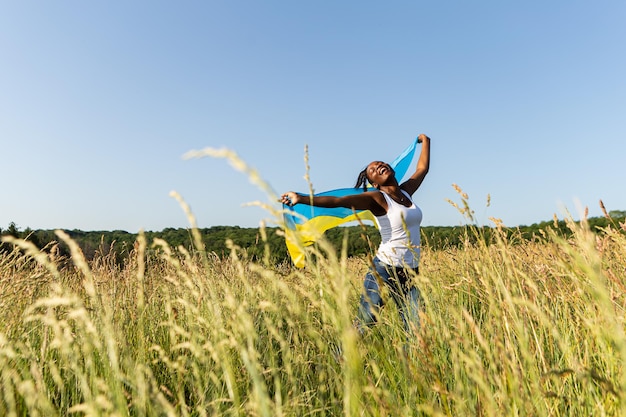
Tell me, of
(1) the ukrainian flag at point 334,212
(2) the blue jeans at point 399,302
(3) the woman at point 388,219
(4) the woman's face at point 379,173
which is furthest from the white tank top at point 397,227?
(1) the ukrainian flag at point 334,212

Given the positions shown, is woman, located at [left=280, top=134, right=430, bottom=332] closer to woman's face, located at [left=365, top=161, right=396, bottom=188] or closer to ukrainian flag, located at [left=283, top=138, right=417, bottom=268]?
woman's face, located at [left=365, top=161, right=396, bottom=188]

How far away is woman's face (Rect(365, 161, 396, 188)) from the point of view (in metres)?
4.29

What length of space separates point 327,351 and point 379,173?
298 centimetres

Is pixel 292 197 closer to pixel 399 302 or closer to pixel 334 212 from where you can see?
pixel 399 302

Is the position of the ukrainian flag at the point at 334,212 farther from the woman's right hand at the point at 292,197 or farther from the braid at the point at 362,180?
the woman's right hand at the point at 292,197

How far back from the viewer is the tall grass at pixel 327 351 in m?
1.14

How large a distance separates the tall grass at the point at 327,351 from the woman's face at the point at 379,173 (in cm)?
131

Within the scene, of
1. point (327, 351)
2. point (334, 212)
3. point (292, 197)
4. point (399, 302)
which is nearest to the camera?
point (327, 351)

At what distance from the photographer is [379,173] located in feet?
14.3

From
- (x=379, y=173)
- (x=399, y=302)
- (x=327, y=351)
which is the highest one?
(x=379, y=173)

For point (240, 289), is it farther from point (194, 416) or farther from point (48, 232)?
point (48, 232)

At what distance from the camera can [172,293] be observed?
4.93 meters

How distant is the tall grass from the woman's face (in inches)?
51.5

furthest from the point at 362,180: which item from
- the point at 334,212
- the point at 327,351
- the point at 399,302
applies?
the point at 327,351
